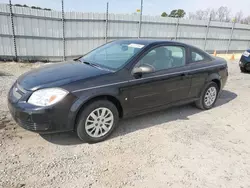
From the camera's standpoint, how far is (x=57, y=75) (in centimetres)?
319

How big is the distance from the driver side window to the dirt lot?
108cm

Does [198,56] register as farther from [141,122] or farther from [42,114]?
[42,114]

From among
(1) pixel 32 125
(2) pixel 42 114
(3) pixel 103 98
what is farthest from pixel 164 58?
(1) pixel 32 125

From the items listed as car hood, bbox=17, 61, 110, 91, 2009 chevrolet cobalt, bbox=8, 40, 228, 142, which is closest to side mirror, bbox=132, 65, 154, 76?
2009 chevrolet cobalt, bbox=8, 40, 228, 142

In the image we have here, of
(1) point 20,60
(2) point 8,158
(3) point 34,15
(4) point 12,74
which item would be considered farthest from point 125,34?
(2) point 8,158

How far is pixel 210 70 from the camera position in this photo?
461cm

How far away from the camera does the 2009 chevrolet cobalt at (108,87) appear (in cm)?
287

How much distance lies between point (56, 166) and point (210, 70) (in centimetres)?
362

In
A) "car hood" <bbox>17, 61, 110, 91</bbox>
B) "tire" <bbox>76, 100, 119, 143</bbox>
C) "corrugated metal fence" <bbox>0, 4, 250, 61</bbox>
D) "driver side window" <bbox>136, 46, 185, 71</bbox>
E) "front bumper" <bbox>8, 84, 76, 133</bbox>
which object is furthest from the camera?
"corrugated metal fence" <bbox>0, 4, 250, 61</bbox>

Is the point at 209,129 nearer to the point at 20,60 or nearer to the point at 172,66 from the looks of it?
the point at 172,66

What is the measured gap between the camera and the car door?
3.52 m

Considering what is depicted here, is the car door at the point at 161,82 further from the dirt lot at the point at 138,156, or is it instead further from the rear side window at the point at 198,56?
the dirt lot at the point at 138,156

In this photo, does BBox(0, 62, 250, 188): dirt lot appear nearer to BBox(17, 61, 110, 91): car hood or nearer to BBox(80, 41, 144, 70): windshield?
BBox(17, 61, 110, 91): car hood

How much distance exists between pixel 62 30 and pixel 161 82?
727 centimetres
